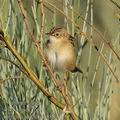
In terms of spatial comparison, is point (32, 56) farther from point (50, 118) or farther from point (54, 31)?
point (50, 118)

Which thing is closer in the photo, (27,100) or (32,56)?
(27,100)

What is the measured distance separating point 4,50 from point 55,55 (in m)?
0.38

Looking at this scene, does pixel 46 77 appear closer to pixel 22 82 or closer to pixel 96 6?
pixel 22 82

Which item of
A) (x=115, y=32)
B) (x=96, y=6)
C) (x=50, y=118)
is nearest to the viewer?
(x=50, y=118)

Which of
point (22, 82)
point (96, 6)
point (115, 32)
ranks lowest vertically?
point (22, 82)

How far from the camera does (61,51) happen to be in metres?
3.36

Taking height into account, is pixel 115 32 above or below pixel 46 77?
above

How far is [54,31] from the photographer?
336 centimetres

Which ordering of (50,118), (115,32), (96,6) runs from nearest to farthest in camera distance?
(50,118) < (115,32) < (96,6)

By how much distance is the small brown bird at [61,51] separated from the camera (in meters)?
3.18

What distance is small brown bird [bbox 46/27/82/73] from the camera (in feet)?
10.4

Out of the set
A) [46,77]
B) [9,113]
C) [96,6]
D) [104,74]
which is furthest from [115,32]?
[96,6]

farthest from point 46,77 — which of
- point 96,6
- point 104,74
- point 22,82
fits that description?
point 96,6

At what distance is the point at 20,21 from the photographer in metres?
3.12
